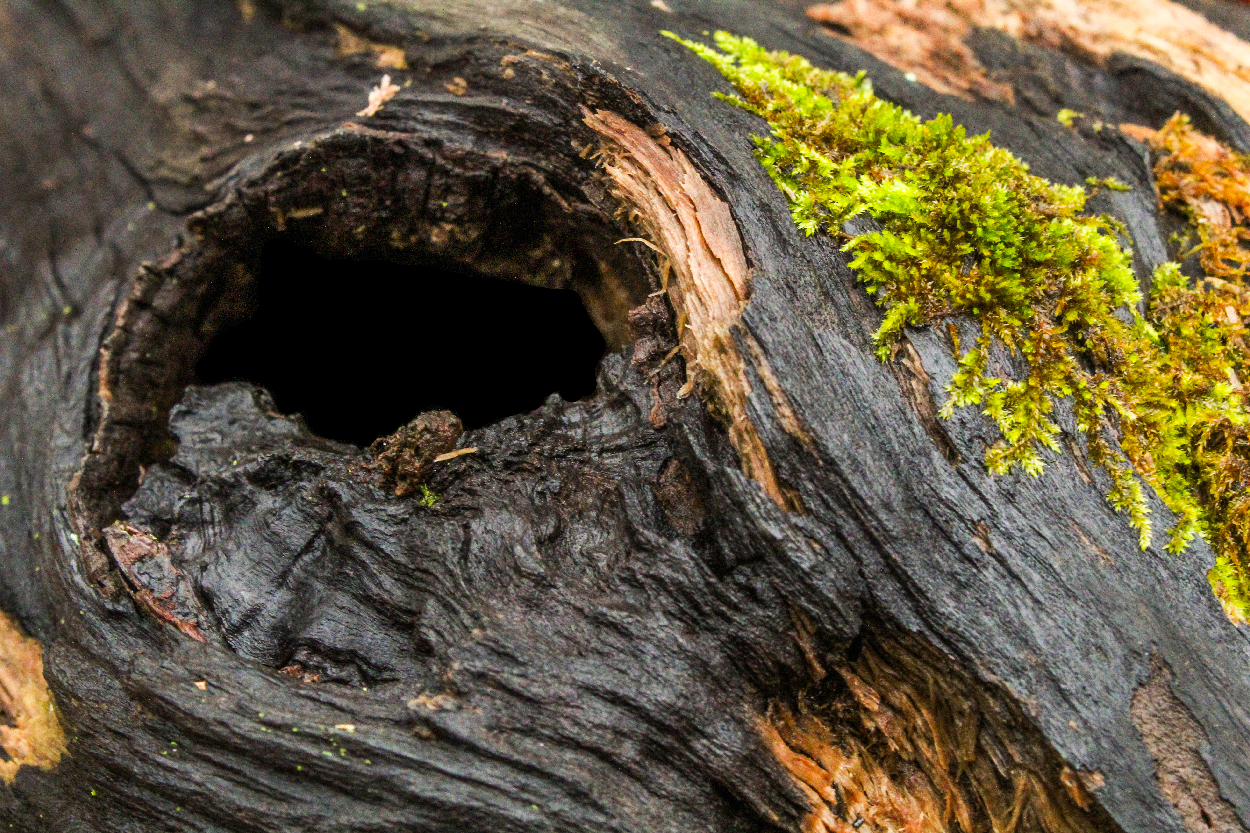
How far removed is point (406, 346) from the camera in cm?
447

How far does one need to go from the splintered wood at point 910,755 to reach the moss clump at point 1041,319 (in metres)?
0.62

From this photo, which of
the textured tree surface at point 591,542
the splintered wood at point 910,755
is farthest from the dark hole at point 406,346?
the splintered wood at point 910,755

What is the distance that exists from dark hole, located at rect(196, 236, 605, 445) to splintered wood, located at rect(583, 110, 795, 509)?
4.26 ft

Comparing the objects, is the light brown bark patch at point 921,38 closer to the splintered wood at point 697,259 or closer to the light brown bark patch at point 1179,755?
the splintered wood at point 697,259

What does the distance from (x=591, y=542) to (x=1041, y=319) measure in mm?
1465

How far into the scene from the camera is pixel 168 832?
7.50ft

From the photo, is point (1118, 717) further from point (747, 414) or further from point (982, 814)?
point (747, 414)

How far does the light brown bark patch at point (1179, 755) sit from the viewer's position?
1949 millimetres

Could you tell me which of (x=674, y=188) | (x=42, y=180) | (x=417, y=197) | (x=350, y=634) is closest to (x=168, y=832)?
(x=350, y=634)

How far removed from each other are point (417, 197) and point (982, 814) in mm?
2720

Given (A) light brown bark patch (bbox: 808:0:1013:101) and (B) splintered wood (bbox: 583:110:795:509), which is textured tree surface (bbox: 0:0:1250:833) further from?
(A) light brown bark patch (bbox: 808:0:1013:101)

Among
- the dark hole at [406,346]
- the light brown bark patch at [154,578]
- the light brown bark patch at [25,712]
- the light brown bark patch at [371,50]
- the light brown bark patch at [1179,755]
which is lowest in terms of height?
the light brown bark patch at [25,712]

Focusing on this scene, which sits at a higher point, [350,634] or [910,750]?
[910,750]

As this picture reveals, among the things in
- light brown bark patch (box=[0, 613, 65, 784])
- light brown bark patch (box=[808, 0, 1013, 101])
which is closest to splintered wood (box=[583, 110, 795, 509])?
light brown bark patch (box=[808, 0, 1013, 101])
